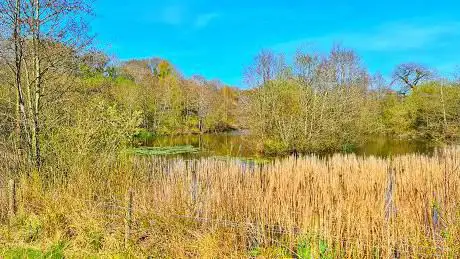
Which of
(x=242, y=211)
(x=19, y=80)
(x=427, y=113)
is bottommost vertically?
(x=242, y=211)

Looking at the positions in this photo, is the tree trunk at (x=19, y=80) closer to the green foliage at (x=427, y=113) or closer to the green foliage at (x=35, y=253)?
the green foliage at (x=35, y=253)

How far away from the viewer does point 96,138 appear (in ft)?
21.7

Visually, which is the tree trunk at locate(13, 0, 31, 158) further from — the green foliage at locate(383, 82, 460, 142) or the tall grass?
the green foliage at locate(383, 82, 460, 142)

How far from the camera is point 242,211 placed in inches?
191

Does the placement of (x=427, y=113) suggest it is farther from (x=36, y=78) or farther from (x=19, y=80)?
(x=19, y=80)

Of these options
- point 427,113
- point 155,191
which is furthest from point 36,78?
point 427,113

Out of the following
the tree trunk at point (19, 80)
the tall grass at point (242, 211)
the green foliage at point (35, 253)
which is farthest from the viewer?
the tree trunk at point (19, 80)

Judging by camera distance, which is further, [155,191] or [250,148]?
[250,148]

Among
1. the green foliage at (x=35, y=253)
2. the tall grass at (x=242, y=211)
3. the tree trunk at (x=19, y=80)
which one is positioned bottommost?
the green foliage at (x=35, y=253)

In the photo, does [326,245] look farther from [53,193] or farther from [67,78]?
[67,78]

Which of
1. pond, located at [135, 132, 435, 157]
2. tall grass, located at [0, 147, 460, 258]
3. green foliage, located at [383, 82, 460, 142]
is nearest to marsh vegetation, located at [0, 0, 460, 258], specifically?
tall grass, located at [0, 147, 460, 258]

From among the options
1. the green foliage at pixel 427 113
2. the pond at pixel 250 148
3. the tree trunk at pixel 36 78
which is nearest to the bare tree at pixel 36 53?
the tree trunk at pixel 36 78

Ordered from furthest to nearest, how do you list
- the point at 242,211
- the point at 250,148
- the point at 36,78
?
the point at 250,148, the point at 36,78, the point at 242,211

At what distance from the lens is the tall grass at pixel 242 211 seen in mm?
3859
